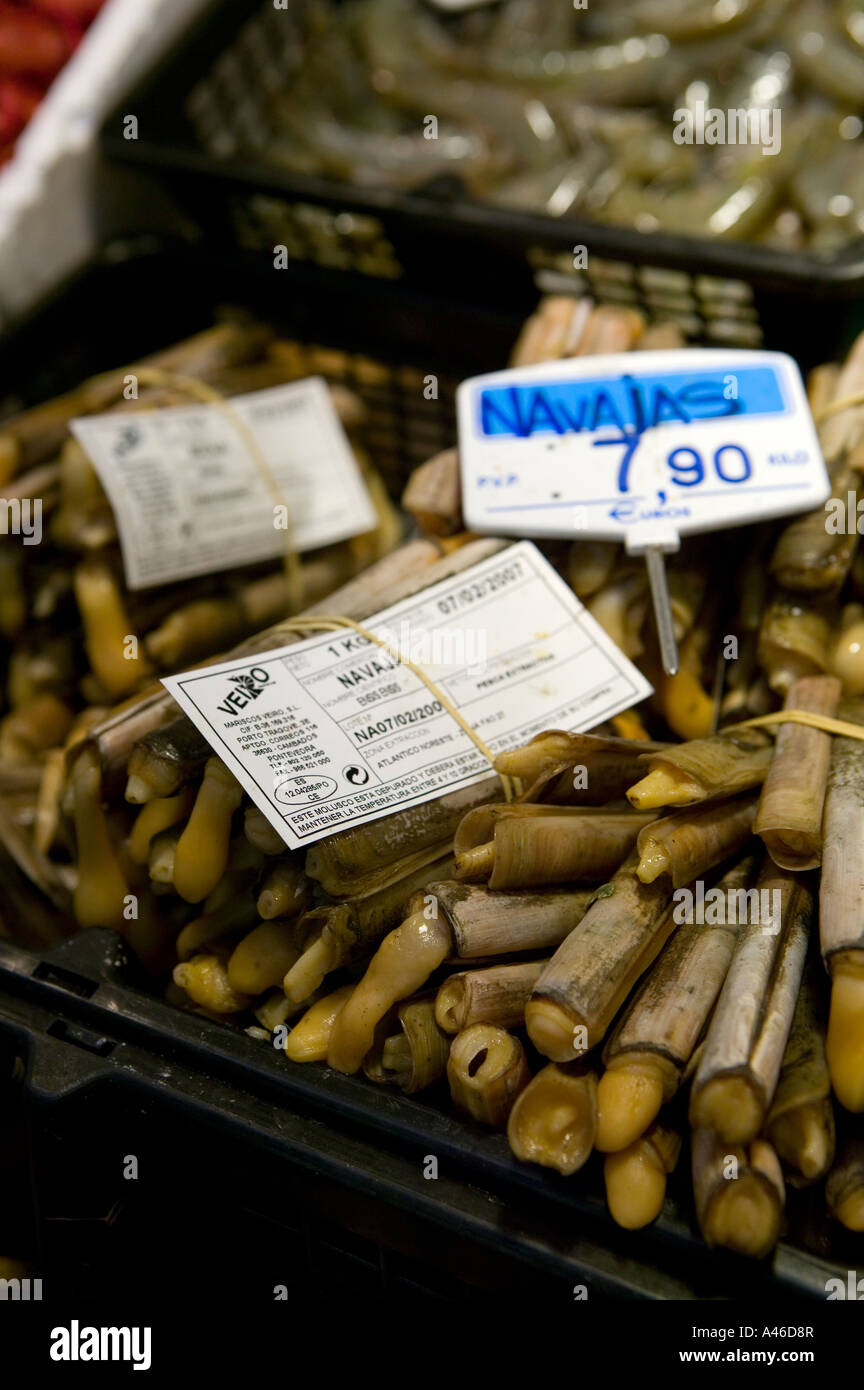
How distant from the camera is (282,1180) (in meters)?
1.22

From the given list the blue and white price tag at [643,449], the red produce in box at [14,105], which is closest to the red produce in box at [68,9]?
the red produce in box at [14,105]

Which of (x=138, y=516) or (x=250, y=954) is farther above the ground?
(x=138, y=516)

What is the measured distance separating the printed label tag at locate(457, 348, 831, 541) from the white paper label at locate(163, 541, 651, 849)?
11 centimetres

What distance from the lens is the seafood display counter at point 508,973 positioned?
1099 millimetres

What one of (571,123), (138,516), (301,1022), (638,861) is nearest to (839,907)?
(638,861)

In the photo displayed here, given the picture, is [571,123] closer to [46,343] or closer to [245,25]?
[245,25]

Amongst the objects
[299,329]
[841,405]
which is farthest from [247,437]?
[841,405]

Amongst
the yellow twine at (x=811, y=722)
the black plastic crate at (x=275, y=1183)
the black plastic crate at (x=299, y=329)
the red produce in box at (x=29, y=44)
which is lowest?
the black plastic crate at (x=275, y=1183)

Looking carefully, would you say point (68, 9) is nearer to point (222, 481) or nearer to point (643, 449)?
point (222, 481)

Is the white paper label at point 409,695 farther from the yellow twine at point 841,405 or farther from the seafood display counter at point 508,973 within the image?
the yellow twine at point 841,405

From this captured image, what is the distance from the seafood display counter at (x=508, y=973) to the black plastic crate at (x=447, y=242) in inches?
9.6

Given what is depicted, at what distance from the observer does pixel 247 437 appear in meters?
2.08

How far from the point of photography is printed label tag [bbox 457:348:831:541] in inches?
63.8
